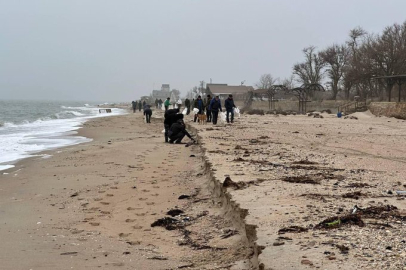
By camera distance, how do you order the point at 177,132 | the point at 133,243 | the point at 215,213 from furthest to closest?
1. the point at 177,132
2. the point at 215,213
3. the point at 133,243

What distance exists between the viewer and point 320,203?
17.1 feet

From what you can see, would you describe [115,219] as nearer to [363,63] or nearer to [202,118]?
[202,118]

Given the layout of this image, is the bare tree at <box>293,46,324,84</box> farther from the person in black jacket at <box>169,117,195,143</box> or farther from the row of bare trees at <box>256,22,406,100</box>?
the person in black jacket at <box>169,117,195,143</box>

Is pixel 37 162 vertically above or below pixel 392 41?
below

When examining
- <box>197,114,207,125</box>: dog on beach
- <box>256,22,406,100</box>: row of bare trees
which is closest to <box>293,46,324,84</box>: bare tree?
<box>256,22,406,100</box>: row of bare trees

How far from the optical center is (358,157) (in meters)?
10.0

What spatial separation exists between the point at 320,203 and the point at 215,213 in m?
1.54

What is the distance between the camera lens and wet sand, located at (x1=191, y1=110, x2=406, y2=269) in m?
3.38

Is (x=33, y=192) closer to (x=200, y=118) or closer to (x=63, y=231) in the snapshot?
(x=63, y=231)

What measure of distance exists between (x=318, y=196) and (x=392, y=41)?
155 ft

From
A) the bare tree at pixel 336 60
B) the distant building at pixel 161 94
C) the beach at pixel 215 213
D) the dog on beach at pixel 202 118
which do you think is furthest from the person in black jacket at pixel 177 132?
the distant building at pixel 161 94

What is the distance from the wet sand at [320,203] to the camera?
338 cm

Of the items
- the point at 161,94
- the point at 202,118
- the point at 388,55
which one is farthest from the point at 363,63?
the point at 161,94

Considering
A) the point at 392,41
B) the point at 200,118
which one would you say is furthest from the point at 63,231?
the point at 392,41
